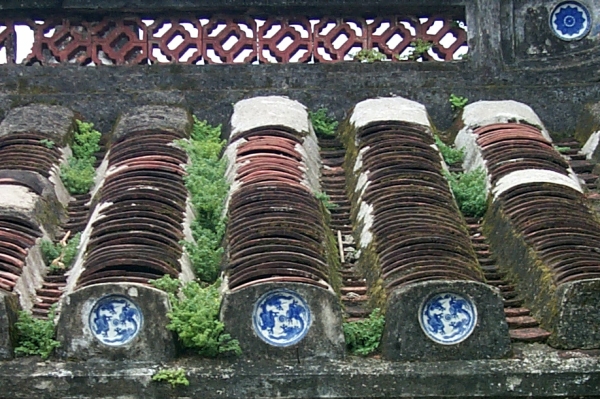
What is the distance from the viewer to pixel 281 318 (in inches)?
279

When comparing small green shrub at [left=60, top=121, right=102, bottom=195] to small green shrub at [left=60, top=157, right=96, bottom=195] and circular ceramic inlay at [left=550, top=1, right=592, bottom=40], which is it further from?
circular ceramic inlay at [left=550, top=1, right=592, bottom=40]

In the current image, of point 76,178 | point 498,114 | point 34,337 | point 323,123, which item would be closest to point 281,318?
point 34,337

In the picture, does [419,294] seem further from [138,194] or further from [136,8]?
[136,8]

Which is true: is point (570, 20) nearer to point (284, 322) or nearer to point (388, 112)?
point (388, 112)

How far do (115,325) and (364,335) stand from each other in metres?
1.34

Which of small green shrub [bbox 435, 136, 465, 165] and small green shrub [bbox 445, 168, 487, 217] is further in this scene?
small green shrub [bbox 435, 136, 465, 165]

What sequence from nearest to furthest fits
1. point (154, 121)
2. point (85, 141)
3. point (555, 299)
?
1. point (555, 299)
2. point (154, 121)
3. point (85, 141)

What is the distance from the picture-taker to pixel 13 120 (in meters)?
9.66

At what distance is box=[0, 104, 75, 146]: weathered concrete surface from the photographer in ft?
31.0

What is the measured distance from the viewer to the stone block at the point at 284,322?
7.07 meters

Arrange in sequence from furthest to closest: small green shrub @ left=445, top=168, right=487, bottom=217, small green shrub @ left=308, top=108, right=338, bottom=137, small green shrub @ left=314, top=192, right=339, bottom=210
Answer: small green shrub @ left=308, top=108, right=338, bottom=137 < small green shrub @ left=445, top=168, right=487, bottom=217 < small green shrub @ left=314, top=192, right=339, bottom=210

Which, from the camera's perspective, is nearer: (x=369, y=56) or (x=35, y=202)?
(x=35, y=202)

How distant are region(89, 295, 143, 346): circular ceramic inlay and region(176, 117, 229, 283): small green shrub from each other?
Answer: 0.82 m

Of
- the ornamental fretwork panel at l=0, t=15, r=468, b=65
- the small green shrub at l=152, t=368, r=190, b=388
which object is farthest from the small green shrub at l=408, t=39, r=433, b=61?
the small green shrub at l=152, t=368, r=190, b=388
